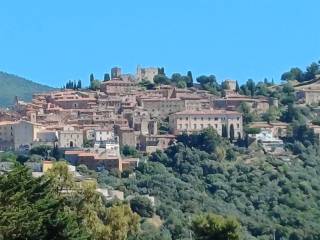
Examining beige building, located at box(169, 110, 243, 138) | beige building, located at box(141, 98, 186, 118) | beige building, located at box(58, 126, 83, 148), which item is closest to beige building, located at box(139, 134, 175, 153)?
beige building, located at box(169, 110, 243, 138)

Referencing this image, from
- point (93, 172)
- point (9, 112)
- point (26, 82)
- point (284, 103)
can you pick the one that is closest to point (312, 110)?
point (284, 103)

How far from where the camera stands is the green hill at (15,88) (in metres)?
133

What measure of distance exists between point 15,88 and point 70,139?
54.8m

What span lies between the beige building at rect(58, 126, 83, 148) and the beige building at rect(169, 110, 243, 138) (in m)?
8.17

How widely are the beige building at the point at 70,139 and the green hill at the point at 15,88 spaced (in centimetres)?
4366

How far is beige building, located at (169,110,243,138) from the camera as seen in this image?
301ft

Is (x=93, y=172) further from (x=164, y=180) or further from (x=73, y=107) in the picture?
(x=73, y=107)

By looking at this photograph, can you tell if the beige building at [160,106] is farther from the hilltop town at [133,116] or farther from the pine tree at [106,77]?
the pine tree at [106,77]

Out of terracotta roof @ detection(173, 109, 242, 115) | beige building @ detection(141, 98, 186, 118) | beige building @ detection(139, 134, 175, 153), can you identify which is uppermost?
beige building @ detection(141, 98, 186, 118)

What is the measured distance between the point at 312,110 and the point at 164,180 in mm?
31878

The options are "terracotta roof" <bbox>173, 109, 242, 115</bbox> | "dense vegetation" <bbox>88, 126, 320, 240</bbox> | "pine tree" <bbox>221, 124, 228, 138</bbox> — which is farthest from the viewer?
"terracotta roof" <bbox>173, 109, 242, 115</bbox>

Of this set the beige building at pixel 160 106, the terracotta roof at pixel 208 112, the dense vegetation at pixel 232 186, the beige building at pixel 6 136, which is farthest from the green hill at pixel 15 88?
the dense vegetation at pixel 232 186

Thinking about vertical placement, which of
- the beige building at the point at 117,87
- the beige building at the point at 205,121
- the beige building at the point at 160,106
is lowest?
the beige building at the point at 205,121

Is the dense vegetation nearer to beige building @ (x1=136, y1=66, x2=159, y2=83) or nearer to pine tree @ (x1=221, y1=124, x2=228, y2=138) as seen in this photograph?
pine tree @ (x1=221, y1=124, x2=228, y2=138)
